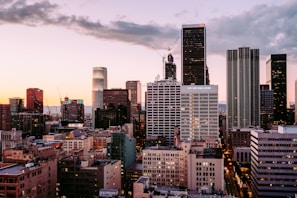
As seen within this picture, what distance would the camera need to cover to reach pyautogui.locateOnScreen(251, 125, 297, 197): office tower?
114 metres

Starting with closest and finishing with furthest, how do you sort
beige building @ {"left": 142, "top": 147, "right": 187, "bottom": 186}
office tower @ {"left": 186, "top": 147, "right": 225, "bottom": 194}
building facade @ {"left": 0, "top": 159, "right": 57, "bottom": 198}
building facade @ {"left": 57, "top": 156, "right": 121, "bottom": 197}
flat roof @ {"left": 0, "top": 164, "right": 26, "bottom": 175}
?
building facade @ {"left": 0, "top": 159, "right": 57, "bottom": 198} < flat roof @ {"left": 0, "top": 164, "right": 26, "bottom": 175} < building facade @ {"left": 57, "top": 156, "right": 121, "bottom": 197} < office tower @ {"left": 186, "top": 147, "right": 225, "bottom": 194} < beige building @ {"left": 142, "top": 147, "right": 187, "bottom": 186}

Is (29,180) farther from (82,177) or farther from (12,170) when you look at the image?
(82,177)

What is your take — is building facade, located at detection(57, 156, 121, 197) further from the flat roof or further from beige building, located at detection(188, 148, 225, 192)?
beige building, located at detection(188, 148, 225, 192)

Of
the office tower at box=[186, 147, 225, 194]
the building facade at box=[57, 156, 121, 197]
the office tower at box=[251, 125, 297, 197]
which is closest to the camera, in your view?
the building facade at box=[57, 156, 121, 197]

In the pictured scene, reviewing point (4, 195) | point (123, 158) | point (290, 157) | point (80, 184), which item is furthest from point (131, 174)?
point (4, 195)

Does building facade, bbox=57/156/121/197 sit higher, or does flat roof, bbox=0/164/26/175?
flat roof, bbox=0/164/26/175

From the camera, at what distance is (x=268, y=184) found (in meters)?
114

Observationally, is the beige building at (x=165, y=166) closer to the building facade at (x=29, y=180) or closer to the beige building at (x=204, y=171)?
the beige building at (x=204, y=171)

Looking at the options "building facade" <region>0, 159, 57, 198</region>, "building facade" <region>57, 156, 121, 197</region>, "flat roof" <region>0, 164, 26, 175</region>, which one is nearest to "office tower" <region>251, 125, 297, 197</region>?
"building facade" <region>57, 156, 121, 197</region>

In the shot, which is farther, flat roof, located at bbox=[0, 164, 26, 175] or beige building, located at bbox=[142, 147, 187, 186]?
beige building, located at bbox=[142, 147, 187, 186]

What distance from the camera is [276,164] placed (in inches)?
4510

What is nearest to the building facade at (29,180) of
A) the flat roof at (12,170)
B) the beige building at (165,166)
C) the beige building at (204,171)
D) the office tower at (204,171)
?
the flat roof at (12,170)

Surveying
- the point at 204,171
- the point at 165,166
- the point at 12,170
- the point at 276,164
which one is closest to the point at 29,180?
the point at 12,170

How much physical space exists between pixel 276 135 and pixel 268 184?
51.1 ft
